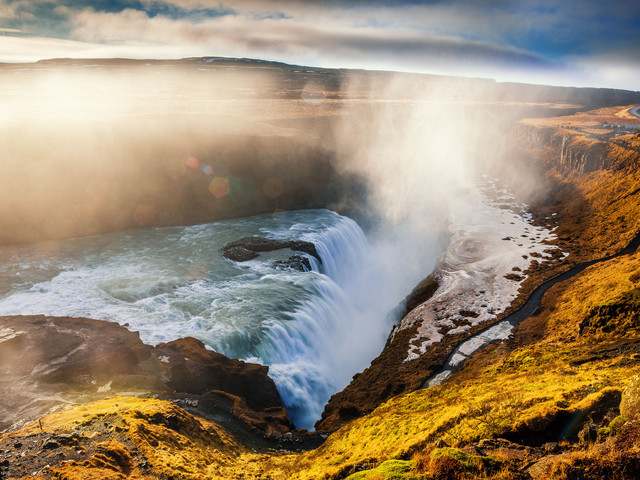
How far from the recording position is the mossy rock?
892cm

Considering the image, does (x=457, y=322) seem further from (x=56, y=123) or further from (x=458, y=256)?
(x=56, y=123)

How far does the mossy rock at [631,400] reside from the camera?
351 inches

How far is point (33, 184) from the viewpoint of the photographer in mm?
42094

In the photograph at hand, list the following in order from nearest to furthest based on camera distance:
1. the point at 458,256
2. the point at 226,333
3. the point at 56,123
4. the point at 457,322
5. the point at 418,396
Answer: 1. the point at 418,396
2. the point at 226,333
3. the point at 457,322
4. the point at 458,256
5. the point at 56,123

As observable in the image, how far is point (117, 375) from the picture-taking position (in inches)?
771

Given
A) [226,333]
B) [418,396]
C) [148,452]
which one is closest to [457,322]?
[418,396]

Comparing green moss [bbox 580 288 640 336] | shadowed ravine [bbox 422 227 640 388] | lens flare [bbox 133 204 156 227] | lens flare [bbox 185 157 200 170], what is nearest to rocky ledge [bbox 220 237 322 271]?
lens flare [bbox 133 204 156 227]

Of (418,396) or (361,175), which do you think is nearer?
(418,396)

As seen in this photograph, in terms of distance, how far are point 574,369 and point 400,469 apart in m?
10.9

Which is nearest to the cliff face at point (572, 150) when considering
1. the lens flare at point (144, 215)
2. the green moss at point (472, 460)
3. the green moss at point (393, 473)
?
the green moss at point (472, 460)

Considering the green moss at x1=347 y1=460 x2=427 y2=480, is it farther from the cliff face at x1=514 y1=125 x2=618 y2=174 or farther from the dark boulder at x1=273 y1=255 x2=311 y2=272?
the cliff face at x1=514 y1=125 x2=618 y2=174

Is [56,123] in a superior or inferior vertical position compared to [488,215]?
superior

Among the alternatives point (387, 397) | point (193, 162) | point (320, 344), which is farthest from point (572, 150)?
point (387, 397)

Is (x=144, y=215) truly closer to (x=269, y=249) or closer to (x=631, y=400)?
(x=269, y=249)
